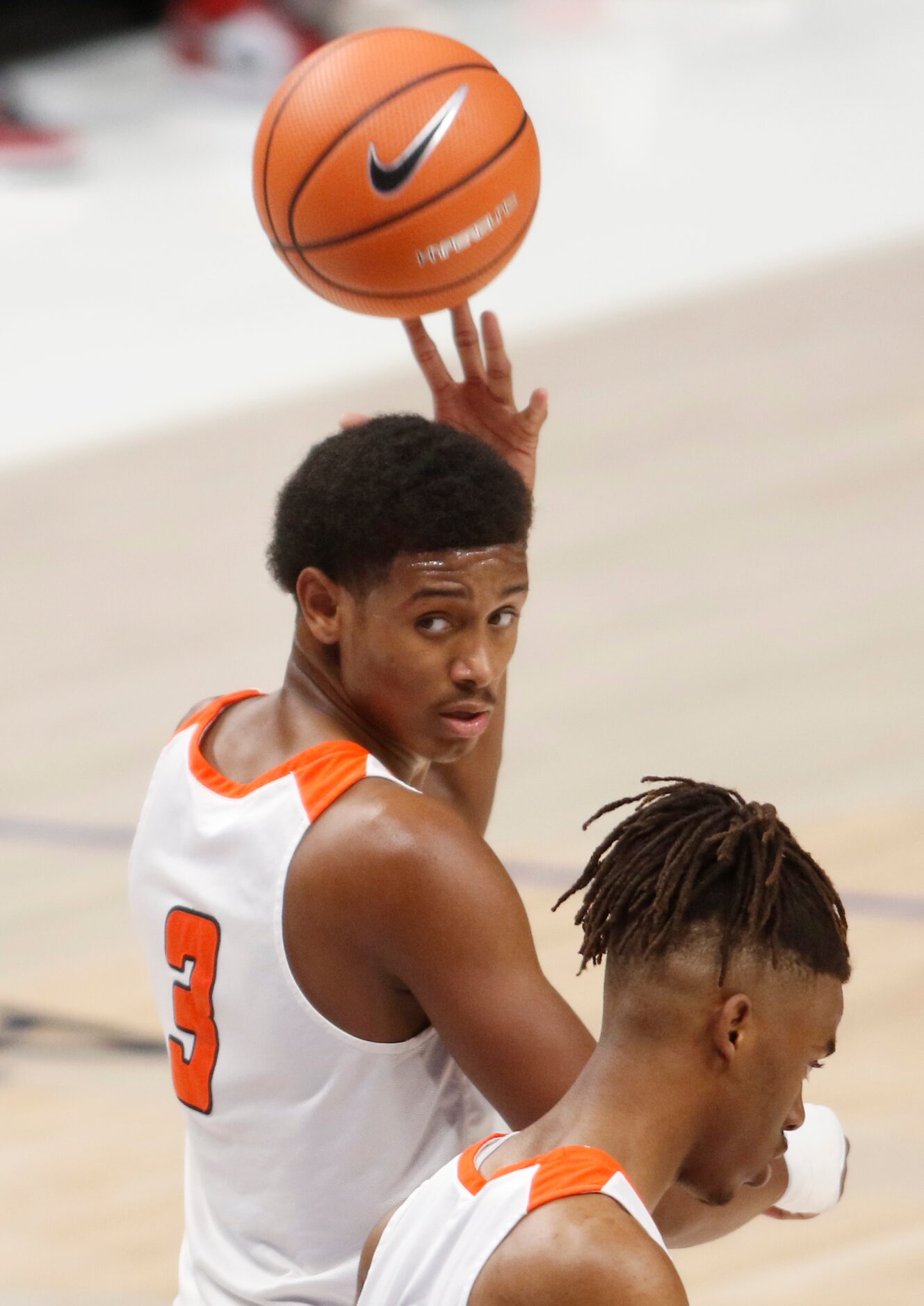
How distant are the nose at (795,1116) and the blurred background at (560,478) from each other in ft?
5.94

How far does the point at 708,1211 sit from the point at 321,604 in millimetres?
894

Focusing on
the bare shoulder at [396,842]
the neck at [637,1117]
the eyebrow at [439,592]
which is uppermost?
the eyebrow at [439,592]

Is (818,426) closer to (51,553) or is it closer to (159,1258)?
(51,553)

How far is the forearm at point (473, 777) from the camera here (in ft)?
9.62

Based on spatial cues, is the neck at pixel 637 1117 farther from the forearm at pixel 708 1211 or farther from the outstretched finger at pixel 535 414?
the outstretched finger at pixel 535 414

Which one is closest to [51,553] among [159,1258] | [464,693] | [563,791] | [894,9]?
[563,791]

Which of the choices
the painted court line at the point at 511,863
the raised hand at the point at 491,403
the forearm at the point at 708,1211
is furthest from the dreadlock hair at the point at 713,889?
the painted court line at the point at 511,863

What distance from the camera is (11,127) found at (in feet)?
35.0

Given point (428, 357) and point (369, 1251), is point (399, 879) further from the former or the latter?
point (428, 357)

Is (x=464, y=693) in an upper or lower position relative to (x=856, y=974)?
upper

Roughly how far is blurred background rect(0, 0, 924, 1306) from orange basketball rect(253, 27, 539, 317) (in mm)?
2026

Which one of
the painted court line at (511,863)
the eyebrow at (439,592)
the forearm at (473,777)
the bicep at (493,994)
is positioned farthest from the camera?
the painted court line at (511,863)

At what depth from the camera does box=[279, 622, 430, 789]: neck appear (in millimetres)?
2475

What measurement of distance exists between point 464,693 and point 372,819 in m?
0.30
